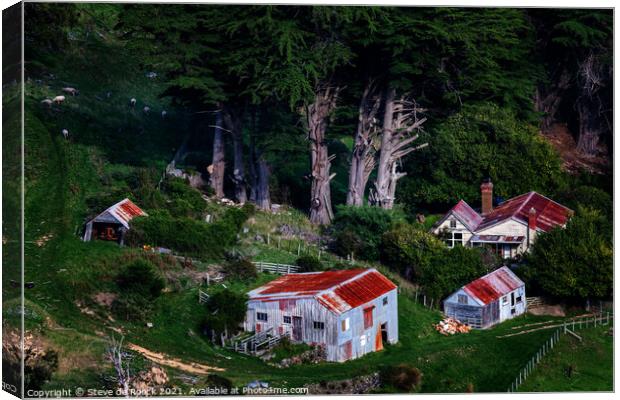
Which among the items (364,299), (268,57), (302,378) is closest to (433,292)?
(364,299)

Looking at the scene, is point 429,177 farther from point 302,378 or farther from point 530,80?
point 302,378

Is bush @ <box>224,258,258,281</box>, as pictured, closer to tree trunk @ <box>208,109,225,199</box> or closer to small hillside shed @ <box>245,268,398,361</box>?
small hillside shed @ <box>245,268,398,361</box>

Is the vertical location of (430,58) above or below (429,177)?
above

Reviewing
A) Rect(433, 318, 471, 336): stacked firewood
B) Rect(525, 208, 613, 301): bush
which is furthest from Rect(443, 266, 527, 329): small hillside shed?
Rect(525, 208, 613, 301): bush

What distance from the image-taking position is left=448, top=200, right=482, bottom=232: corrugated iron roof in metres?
41.4

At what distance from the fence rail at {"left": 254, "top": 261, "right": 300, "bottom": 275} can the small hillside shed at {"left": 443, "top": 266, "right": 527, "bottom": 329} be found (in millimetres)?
4216

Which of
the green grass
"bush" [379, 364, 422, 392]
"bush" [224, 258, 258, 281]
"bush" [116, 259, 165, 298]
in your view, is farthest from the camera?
"bush" [224, 258, 258, 281]

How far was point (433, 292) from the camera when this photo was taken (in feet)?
134

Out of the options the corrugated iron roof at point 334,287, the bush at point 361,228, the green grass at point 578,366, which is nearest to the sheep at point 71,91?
the corrugated iron roof at point 334,287

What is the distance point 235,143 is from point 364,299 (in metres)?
6.12

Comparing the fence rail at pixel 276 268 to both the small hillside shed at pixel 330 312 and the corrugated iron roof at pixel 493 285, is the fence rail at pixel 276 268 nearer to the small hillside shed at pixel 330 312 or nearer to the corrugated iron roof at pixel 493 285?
the small hillside shed at pixel 330 312

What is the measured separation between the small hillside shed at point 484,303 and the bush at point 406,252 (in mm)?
1198

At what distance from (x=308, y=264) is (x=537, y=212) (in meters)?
6.46

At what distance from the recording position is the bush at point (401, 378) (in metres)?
38.3
